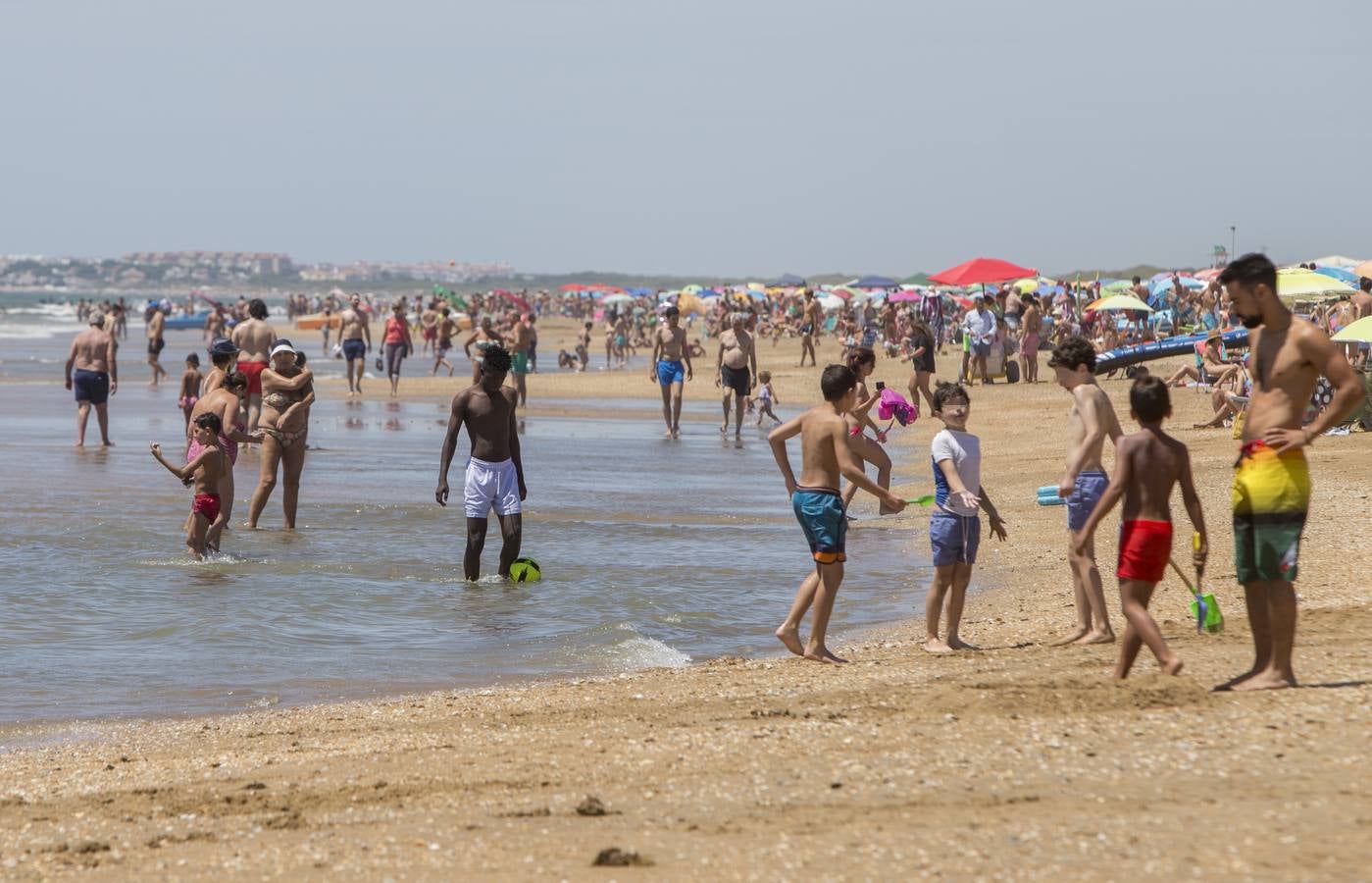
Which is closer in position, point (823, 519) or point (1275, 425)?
point (1275, 425)

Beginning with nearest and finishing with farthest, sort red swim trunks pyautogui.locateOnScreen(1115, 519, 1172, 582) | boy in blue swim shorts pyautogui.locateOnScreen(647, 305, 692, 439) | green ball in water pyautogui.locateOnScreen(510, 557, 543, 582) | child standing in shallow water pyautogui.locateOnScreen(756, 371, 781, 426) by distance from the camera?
red swim trunks pyautogui.locateOnScreen(1115, 519, 1172, 582) → green ball in water pyautogui.locateOnScreen(510, 557, 543, 582) → boy in blue swim shorts pyautogui.locateOnScreen(647, 305, 692, 439) → child standing in shallow water pyautogui.locateOnScreen(756, 371, 781, 426)

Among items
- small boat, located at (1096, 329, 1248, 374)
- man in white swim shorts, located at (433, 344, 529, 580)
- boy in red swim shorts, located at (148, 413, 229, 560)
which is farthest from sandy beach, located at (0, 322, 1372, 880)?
small boat, located at (1096, 329, 1248, 374)

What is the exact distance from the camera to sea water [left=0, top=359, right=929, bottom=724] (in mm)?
8414

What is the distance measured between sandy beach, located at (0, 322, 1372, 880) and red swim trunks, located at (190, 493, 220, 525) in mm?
4018

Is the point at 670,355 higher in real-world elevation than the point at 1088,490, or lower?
lower

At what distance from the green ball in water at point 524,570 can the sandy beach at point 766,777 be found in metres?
2.52

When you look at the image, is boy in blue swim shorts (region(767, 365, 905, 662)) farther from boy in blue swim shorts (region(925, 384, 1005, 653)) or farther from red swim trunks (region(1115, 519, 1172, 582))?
red swim trunks (region(1115, 519, 1172, 582))

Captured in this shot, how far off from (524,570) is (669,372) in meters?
10.5

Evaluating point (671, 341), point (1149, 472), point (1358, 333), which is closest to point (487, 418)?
point (1149, 472)

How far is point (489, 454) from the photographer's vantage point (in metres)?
10.3

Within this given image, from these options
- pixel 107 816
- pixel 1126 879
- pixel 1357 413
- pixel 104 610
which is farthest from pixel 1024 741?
pixel 1357 413

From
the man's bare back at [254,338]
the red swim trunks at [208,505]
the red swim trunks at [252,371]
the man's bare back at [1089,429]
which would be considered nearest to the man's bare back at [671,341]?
the man's bare back at [254,338]

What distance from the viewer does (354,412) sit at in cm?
2611

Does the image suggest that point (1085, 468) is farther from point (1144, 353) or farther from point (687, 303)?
point (687, 303)
